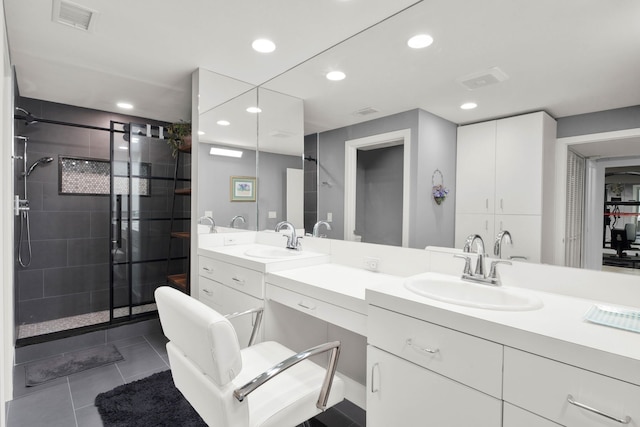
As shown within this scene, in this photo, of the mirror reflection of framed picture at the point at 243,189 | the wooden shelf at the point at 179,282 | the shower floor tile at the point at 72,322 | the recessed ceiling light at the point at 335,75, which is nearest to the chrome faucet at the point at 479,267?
the recessed ceiling light at the point at 335,75

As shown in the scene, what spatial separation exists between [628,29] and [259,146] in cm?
238

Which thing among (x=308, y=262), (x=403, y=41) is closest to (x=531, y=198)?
(x=403, y=41)

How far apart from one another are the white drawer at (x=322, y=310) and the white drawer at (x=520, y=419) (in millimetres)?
583

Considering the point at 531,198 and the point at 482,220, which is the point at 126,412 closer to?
the point at 482,220

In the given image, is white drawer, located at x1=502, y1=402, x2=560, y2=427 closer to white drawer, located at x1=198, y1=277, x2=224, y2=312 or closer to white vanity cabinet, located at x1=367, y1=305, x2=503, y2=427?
white vanity cabinet, located at x1=367, y1=305, x2=503, y2=427

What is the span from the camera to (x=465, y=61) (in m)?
1.60

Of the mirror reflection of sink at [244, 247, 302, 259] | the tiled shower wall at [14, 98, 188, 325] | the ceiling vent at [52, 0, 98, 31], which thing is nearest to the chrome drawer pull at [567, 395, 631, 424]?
the mirror reflection of sink at [244, 247, 302, 259]

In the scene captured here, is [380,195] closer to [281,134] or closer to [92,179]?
[281,134]

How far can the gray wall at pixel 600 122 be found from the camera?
1.20 m

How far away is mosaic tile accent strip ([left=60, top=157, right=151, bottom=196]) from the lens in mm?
3311

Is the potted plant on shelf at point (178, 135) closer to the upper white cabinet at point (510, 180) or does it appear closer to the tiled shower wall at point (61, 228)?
the tiled shower wall at point (61, 228)

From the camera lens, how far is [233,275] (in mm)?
2188

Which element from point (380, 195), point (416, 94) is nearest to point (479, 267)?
point (380, 195)

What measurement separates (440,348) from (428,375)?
4.7 inches
